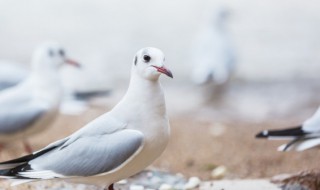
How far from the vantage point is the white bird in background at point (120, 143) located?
8.63 feet

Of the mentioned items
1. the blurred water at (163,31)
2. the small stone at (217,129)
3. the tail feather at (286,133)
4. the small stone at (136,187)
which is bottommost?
the small stone at (136,187)

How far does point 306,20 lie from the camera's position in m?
9.35

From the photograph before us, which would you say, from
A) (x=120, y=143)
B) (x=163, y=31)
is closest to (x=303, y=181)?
(x=120, y=143)

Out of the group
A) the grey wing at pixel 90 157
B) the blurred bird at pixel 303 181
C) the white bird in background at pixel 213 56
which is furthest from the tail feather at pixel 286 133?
the white bird in background at pixel 213 56

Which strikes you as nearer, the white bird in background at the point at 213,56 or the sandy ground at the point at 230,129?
the sandy ground at the point at 230,129

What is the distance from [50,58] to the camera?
4441mm

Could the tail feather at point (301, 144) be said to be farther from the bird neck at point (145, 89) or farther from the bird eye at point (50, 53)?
the bird eye at point (50, 53)

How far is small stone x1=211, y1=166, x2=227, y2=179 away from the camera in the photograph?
3879mm

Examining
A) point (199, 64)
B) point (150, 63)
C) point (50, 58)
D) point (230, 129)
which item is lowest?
point (150, 63)

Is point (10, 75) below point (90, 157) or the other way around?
the other way around

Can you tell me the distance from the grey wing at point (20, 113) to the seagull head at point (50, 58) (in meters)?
0.29

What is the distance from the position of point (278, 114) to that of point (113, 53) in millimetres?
2992

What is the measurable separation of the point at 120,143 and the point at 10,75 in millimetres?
2605

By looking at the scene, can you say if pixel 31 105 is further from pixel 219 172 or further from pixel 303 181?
pixel 303 181
